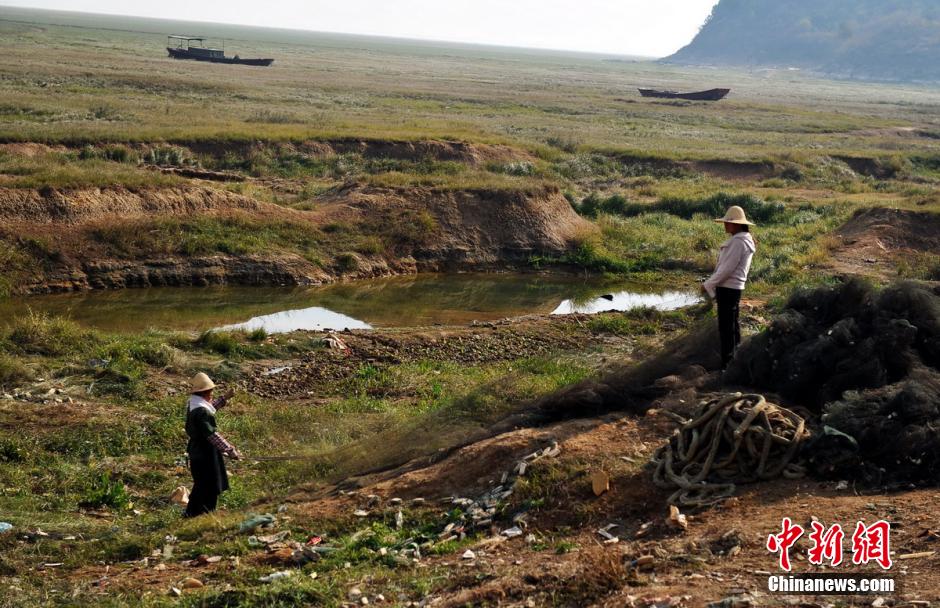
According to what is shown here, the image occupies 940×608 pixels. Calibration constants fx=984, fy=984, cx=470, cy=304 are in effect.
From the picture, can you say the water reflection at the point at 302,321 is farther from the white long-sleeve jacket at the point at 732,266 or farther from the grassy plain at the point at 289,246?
the white long-sleeve jacket at the point at 732,266

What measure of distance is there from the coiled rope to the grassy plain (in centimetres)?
122

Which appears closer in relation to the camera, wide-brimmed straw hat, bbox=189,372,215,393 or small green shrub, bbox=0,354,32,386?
wide-brimmed straw hat, bbox=189,372,215,393

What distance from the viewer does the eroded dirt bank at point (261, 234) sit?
21031 millimetres

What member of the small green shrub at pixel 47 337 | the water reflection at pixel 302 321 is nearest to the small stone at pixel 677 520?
the small green shrub at pixel 47 337

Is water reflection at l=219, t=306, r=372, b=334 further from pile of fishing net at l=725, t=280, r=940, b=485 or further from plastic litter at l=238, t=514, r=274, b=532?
pile of fishing net at l=725, t=280, r=940, b=485

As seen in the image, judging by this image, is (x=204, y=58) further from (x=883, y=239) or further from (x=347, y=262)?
(x=883, y=239)

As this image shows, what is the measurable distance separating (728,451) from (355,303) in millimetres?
14352

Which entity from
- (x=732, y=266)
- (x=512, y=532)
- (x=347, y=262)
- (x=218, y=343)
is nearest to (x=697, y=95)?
(x=347, y=262)

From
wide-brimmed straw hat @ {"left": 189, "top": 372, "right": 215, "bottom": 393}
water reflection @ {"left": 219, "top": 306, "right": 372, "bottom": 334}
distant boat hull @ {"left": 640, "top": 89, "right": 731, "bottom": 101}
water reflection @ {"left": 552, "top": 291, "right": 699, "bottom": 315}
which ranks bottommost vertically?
water reflection @ {"left": 219, "top": 306, "right": 372, "bottom": 334}

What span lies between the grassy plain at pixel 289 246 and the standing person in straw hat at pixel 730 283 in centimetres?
240

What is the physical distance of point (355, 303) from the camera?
21484mm

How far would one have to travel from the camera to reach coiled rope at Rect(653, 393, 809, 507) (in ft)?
25.2

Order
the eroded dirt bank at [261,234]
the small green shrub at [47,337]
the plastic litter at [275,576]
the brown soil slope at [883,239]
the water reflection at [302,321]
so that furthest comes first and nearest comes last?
1. the brown soil slope at [883,239]
2. the eroded dirt bank at [261,234]
3. the water reflection at [302,321]
4. the small green shrub at [47,337]
5. the plastic litter at [275,576]

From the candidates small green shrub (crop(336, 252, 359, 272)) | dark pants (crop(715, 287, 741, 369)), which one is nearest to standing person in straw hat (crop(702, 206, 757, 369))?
dark pants (crop(715, 287, 741, 369))
